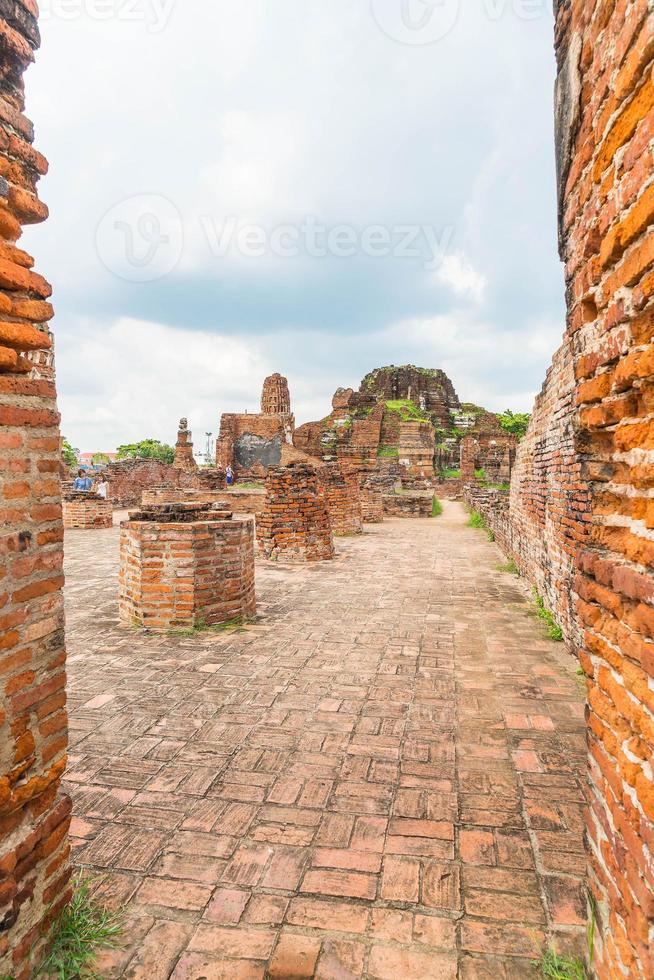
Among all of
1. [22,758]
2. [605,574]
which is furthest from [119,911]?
[605,574]

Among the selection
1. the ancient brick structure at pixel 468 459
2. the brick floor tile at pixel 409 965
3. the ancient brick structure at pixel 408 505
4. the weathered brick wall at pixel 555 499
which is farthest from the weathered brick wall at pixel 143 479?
the brick floor tile at pixel 409 965

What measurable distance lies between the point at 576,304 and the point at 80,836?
3.05 meters

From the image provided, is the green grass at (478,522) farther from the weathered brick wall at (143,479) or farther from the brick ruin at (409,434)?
the weathered brick wall at (143,479)

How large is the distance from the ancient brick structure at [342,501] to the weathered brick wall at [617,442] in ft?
36.4

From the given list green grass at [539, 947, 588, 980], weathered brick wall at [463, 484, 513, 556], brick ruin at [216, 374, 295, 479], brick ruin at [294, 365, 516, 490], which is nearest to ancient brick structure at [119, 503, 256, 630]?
green grass at [539, 947, 588, 980]

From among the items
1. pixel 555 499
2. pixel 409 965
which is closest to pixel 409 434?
pixel 555 499

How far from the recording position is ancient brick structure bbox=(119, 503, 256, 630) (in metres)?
5.30

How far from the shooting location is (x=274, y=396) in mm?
39781

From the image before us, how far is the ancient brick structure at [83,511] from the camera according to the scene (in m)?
14.4

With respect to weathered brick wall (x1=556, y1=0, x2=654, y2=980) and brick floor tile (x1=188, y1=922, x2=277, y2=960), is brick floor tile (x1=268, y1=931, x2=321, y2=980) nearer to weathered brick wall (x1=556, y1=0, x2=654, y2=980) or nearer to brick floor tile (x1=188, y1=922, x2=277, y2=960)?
brick floor tile (x1=188, y1=922, x2=277, y2=960)

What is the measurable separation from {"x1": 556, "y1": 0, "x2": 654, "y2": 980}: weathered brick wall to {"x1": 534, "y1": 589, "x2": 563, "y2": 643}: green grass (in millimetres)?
3593

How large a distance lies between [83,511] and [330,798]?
13543 mm

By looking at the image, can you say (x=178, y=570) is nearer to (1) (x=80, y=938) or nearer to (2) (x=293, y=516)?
(1) (x=80, y=938)

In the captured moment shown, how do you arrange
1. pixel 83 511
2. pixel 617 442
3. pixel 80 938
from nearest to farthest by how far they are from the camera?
pixel 617 442 → pixel 80 938 → pixel 83 511
